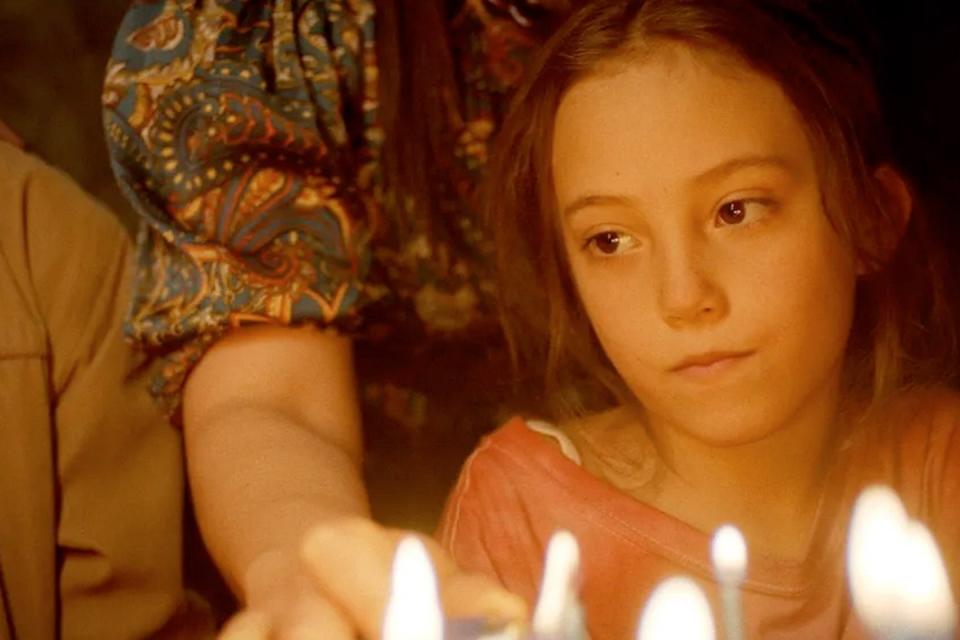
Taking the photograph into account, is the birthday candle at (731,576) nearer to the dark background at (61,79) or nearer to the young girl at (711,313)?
the young girl at (711,313)

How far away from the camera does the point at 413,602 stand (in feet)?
1.49

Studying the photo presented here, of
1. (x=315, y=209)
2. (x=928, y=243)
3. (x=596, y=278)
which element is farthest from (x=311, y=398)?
A: (x=928, y=243)

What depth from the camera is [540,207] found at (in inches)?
37.9

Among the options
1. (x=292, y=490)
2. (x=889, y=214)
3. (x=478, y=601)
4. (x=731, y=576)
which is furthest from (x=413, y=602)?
(x=889, y=214)

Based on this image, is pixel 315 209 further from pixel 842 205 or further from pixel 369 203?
pixel 842 205

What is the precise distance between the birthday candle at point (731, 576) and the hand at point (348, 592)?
10 centimetres

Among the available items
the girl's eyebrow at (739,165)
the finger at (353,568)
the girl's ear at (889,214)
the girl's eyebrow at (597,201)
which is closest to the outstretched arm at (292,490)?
the finger at (353,568)

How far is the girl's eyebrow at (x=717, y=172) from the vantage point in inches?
30.7

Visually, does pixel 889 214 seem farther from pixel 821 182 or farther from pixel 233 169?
pixel 233 169

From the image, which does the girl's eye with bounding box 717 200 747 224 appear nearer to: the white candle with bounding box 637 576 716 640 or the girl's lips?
the girl's lips

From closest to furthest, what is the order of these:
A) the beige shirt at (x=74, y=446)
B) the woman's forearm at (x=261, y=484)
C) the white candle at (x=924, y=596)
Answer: the white candle at (x=924, y=596) → the woman's forearm at (x=261, y=484) → the beige shirt at (x=74, y=446)

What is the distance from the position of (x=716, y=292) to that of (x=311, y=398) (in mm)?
351

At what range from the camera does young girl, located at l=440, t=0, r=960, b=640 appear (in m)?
0.80

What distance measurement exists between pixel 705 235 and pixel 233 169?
1.25 feet
